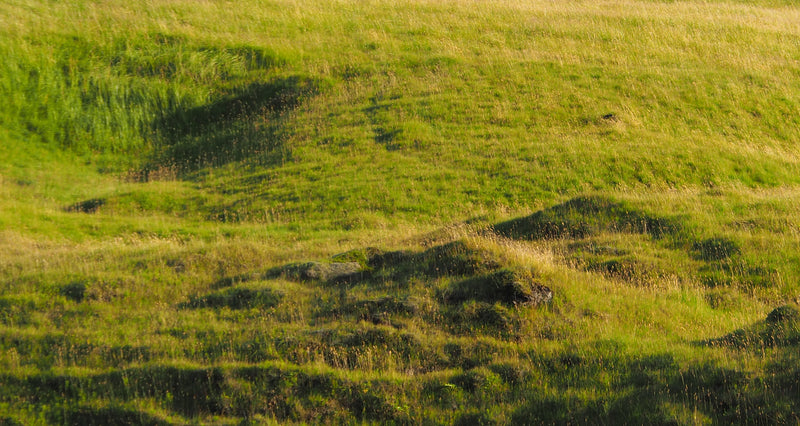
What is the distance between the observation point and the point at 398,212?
66.6 feet

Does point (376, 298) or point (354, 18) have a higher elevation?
point (354, 18)

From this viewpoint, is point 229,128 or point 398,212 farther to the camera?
point 229,128

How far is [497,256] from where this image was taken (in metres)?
13.4

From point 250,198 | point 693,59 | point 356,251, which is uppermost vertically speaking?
point 693,59

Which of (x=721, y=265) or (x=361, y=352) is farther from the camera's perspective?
(x=721, y=265)

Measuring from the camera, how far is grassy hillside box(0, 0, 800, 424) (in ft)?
31.7

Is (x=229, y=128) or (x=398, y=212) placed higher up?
(x=229, y=128)

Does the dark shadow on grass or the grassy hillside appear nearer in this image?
the grassy hillside

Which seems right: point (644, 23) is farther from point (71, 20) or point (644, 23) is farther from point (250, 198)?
point (71, 20)

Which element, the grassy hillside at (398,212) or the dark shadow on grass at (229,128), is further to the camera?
the dark shadow on grass at (229,128)

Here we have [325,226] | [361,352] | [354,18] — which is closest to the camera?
[361,352]

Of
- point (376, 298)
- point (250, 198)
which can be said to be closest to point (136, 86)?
point (250, 198)

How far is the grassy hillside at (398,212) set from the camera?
9.66 meters

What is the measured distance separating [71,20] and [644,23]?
93.4 ft
